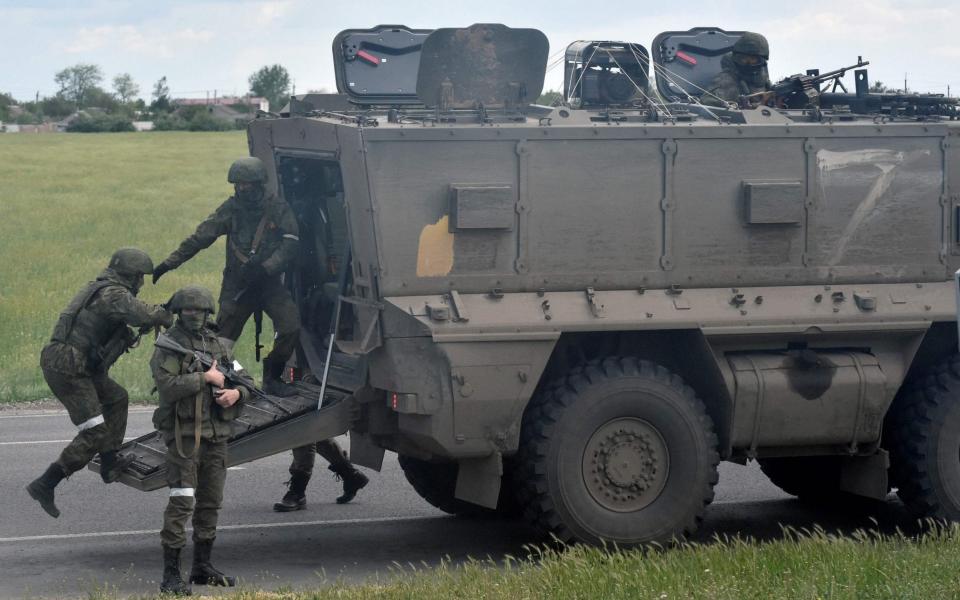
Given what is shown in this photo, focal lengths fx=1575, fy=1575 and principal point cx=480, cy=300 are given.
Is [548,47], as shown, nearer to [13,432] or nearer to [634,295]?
[634,295]

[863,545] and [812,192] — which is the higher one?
[812,192]

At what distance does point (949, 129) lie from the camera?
30.1ft

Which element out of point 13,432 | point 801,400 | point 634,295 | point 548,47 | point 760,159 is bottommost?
point 13,432

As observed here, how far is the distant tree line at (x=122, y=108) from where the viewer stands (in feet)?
257

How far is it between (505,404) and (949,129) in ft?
10.3

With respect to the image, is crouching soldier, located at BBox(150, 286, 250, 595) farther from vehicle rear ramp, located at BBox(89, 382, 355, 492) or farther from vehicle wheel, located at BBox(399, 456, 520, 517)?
vehicle wheel, located at BBox(399, 456, 520, 517)

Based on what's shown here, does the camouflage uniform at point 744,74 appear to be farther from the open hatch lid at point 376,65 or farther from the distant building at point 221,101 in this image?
the distant building at point 221,101

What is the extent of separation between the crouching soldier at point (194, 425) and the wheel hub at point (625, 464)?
6.24 feet

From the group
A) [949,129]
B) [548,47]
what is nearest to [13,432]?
[548,47]

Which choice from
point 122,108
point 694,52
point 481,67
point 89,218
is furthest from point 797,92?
point 122,108

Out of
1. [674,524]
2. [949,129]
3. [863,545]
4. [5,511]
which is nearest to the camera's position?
[863,545]

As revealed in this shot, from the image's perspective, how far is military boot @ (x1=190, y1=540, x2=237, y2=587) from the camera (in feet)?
26.5

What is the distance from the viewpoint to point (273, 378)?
10.1 m

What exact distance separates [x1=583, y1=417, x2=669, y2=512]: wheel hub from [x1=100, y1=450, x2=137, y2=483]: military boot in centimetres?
255
